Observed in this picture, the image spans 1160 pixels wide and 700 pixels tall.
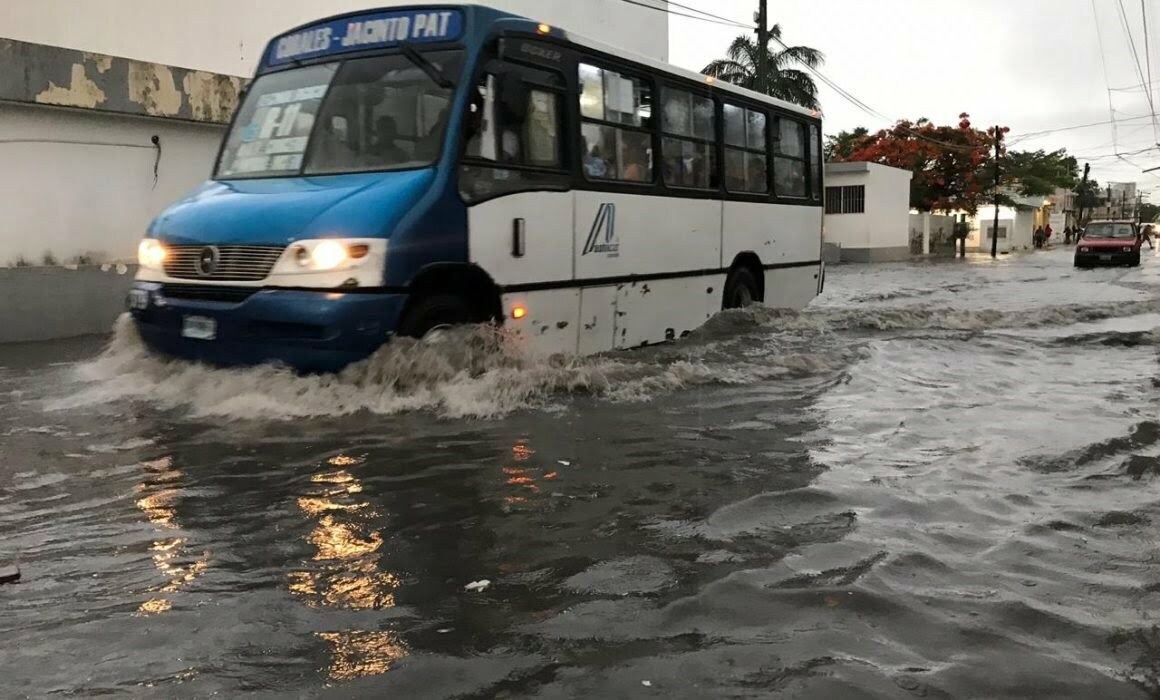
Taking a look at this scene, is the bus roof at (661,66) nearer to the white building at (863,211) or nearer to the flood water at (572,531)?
the flood water at (572,531)

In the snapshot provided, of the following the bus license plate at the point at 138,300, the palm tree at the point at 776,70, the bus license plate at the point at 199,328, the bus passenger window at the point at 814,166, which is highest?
the palm tree at the point at 776,70

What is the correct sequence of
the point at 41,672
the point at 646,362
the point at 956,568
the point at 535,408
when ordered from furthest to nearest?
1. the point at 646,362
2. the point at 535,408
3. the point at 956,568
4. the point at 41,672

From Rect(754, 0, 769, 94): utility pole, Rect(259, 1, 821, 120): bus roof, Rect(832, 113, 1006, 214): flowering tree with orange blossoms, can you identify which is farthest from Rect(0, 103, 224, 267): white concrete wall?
Rect(832, 113, 1006, 214): flowering tree with orange blossoms

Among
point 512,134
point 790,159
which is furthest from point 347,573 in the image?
point 790,159

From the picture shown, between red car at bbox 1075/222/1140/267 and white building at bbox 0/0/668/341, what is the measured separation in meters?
25.5

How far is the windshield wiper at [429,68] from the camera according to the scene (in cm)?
640

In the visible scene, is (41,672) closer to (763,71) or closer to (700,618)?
(700,618)

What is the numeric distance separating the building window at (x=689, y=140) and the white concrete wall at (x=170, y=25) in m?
2.87

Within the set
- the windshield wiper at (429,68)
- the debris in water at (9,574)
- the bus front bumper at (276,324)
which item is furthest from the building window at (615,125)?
the debris in water at (9,574)

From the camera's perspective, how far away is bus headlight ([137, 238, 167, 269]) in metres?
6.27

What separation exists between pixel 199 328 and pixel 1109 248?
96.5 feet

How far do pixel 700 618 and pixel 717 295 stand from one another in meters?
7.10

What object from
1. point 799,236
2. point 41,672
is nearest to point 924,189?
point 799,236

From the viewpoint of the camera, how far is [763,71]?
97.0ft
